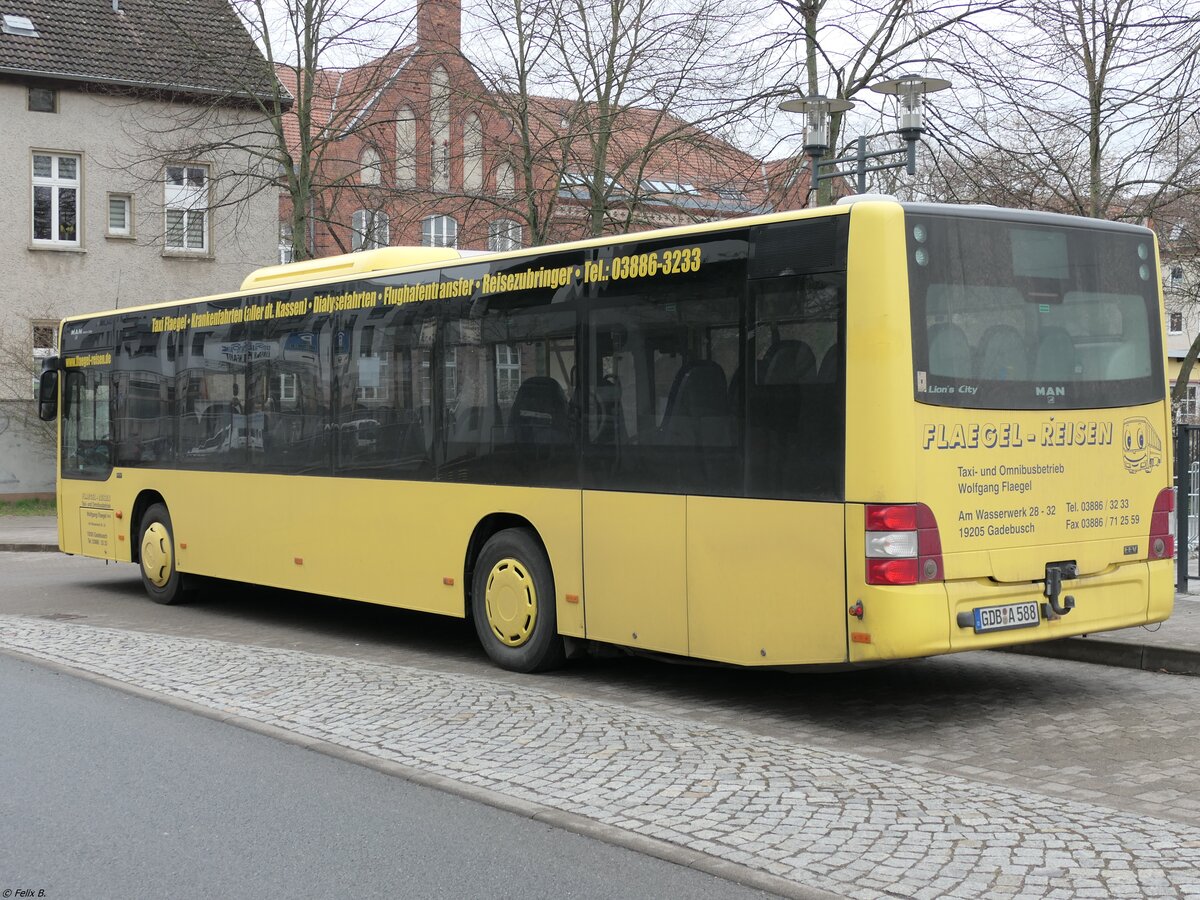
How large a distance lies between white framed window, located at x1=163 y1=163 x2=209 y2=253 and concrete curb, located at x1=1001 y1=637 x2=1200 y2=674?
2434 centimetres

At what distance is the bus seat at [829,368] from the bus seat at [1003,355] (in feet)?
2.71

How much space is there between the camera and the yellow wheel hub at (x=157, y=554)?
1404 cm

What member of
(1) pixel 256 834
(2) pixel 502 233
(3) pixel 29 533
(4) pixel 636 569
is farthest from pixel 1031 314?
(3) pixel 29 533

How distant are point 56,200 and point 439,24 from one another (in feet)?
39.3

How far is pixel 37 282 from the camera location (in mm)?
31516

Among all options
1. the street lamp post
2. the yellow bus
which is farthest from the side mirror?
the street lamp post

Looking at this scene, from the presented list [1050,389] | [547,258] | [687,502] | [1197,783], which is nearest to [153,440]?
[547,258]

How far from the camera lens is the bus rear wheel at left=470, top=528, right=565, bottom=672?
953 cm

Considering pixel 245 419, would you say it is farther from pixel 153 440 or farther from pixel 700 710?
pixel 700 710

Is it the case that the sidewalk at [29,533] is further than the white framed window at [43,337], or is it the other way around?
the white framed window at [43,337]

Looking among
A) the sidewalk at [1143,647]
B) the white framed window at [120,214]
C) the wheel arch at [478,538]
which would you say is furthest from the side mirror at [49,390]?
the white framed window at [120,214]

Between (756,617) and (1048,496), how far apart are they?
1775 millimetres

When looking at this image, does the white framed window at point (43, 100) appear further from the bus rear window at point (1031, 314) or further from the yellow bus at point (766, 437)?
the bus rear window at point (1031, 314)

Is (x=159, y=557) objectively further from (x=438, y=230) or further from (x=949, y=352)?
(x=438, y=230)
